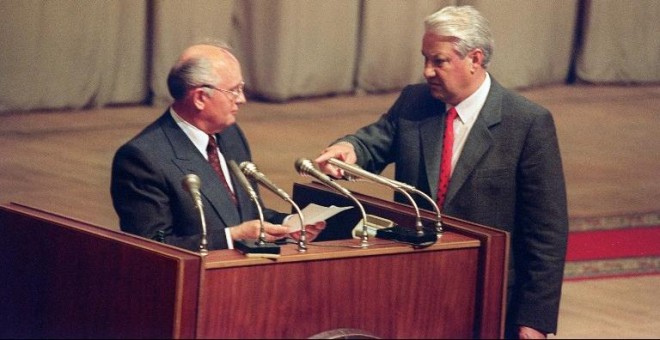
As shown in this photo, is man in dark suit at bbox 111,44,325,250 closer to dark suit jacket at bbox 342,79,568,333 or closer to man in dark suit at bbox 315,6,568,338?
man in dark suit at bbox 315,6,568,338

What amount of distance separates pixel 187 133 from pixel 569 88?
789 centimetres

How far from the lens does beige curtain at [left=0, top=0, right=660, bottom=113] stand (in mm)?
8930

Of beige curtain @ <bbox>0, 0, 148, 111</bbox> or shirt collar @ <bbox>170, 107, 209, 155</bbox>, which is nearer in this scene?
shirt collar @ <bbox>170, 107, 209, 155</bbox>

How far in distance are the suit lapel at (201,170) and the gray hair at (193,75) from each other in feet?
0.37

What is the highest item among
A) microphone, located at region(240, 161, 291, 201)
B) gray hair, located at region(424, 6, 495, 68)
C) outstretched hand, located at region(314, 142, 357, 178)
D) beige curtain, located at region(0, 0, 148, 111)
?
gray hair, located at region(424, 6, 495, 68)

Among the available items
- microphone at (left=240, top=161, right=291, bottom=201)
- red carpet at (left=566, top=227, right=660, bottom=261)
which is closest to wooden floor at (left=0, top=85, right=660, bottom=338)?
red carpet at (left=566, top=227, right=660, bottom=261)

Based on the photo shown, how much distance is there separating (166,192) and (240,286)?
69 cm

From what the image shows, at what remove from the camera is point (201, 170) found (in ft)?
13.2

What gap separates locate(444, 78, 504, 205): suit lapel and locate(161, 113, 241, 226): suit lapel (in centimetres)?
70

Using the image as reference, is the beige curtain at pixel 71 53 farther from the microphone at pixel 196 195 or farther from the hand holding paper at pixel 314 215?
the microphone at pixel 196 195

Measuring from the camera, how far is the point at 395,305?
11.9ft

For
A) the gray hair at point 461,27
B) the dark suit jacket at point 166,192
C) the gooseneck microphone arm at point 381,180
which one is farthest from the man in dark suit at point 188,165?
the gray hair at point 461,27

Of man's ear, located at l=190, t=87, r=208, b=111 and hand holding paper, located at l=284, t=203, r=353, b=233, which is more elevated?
man's ear, located at l=190, t=87, r=208, b=111

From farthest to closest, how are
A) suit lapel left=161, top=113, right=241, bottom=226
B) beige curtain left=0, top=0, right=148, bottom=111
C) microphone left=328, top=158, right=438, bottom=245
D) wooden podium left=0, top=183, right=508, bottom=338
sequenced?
beige curtain left=0, top=0, right=148, bottom=111, suit lapel left=161, top=113, right=241, bottom=226, microphone left=328, top=158, right=438, bottom=245, wooden podium left=0, top=183, right=508, bottom=338
